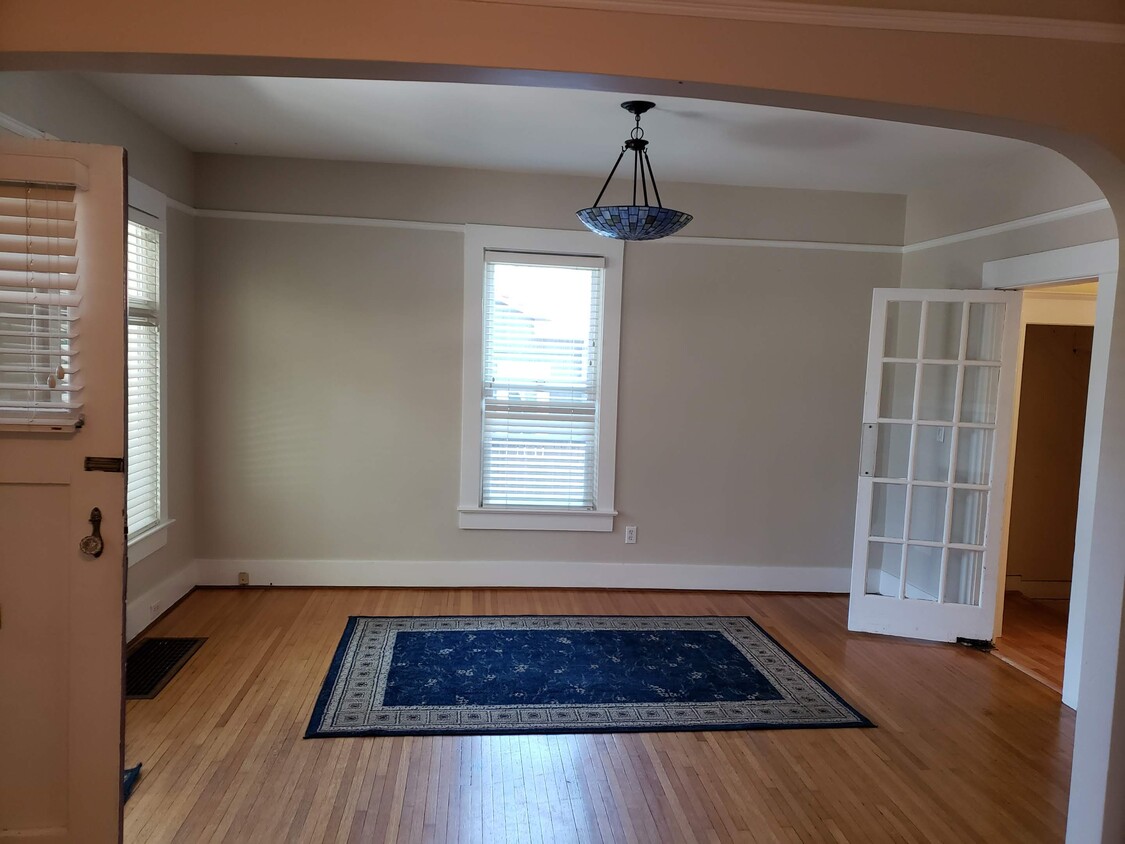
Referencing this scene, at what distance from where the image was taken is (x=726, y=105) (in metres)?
3.38

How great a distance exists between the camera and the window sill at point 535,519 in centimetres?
493

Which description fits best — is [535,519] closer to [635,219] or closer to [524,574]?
[524,574]

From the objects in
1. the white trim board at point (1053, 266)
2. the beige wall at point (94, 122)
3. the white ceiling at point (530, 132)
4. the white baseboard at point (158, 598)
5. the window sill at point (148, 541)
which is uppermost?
the white ceiling at point (530, 132)

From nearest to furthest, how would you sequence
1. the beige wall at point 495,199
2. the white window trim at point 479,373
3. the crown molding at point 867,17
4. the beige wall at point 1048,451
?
the crown molding at point 867,17 < the beige wall at point 495,199 < the white window trim at point 479,373 < the beige wall at point 1048,451

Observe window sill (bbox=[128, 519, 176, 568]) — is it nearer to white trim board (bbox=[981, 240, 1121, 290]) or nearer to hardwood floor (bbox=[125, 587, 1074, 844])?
hardwood floor (bbox=[125, 587, 1074, 844])

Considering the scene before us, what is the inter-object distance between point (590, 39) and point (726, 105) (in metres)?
1.72

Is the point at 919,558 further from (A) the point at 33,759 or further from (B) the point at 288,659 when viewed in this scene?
(A) the point at 33,759

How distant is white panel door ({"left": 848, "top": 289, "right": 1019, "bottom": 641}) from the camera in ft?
13.9

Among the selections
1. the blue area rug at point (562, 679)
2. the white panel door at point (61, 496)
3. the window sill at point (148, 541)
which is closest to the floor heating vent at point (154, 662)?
the window sill at point (148, 541)

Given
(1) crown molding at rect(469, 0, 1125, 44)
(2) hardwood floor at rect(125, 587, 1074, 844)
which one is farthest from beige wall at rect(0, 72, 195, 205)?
(2) hardwood floor at rect(125, 587, 1074, 844)

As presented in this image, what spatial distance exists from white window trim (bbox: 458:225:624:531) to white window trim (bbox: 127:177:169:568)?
5.68 feet

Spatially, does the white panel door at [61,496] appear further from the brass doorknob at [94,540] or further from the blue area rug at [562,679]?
the blue area rug at [562,679]

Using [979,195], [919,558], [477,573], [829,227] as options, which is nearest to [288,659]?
[477,573]

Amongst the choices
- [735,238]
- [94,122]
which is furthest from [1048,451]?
[94,122]
